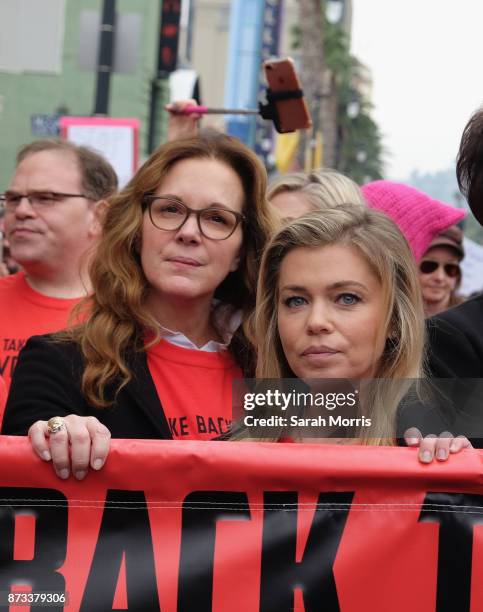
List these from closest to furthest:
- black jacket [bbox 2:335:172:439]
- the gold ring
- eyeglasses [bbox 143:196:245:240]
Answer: the gold ring, black jacket [bbox 2:335:172:439], eyeglasses [bbox 143:196:245:240]

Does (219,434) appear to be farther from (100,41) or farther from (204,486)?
(100,41)

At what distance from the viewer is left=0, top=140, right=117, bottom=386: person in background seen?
14.4ft

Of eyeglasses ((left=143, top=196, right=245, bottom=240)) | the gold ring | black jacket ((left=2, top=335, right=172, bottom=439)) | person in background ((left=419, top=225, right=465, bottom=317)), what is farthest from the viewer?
person in background ((left=419, top=225, right=465, bottom=317))

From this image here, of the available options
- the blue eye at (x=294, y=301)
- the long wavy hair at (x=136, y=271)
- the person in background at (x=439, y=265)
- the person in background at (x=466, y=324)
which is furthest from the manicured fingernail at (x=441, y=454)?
the person in background at (x=439, y=265)

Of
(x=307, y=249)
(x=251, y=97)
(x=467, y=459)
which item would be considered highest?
(x=307, y=249)

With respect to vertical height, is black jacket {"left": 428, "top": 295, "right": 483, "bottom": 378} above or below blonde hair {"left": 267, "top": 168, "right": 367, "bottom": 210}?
below

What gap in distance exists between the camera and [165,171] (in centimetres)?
340

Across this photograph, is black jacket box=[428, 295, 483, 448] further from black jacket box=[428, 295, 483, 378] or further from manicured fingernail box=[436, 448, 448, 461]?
manicured fingernail box=[436, 448, 448, 461]

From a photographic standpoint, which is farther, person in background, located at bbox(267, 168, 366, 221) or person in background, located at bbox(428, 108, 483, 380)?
person in background, located at bbox(267, 168, 366, 221)

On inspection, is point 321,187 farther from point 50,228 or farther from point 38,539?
point 38,539

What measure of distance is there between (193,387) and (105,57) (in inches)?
333

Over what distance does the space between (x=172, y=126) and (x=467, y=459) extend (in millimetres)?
3128

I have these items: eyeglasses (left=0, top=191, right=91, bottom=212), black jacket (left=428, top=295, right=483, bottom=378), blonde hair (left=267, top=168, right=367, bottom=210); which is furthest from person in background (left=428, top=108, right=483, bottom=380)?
eyeglasses (left=0, top=191, right=91, bottom=212)

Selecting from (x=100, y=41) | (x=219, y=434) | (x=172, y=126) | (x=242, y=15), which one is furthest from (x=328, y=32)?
(x=219, y=434)
